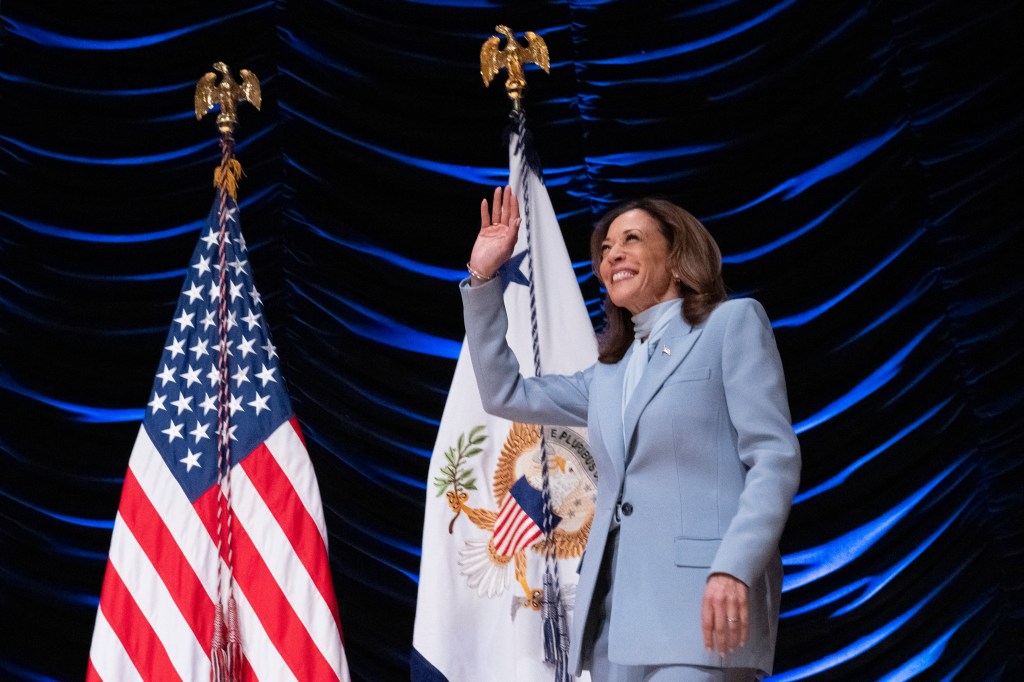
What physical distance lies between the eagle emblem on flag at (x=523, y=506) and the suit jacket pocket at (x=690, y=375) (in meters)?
0.88

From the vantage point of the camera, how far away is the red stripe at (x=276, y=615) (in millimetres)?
2725

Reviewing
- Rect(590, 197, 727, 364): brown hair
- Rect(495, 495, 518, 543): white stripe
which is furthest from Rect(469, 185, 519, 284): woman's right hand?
Rect(495, 495, 518, 543): white stripe

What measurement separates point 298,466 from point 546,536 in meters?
0.66

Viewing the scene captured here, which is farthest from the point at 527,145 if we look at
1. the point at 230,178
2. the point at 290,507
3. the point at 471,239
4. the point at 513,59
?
the point at 290,507

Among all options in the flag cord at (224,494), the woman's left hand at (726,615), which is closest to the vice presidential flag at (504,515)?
the flag cord at (224,494)

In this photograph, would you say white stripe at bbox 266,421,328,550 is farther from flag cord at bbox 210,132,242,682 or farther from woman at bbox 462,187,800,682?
woman at bbox 462,187,800,682

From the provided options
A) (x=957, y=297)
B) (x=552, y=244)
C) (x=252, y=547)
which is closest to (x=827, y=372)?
(x=957, y=297)

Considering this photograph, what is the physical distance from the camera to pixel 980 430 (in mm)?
3145

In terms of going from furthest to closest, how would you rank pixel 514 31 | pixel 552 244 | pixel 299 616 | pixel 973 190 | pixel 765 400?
pixel 514 31 < pixel 973 190 < pixel 552 244 < pixel 299 616 < pixel 765 400

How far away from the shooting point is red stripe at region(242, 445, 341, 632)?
9.16ft

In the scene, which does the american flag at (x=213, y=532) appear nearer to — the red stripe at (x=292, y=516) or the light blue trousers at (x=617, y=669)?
the red stripe at (x=292, y=516)

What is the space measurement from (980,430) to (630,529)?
170 centimetres

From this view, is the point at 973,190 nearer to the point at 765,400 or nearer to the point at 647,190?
the point at 647,190

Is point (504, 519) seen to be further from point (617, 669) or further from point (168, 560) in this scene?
point (617, 669)
